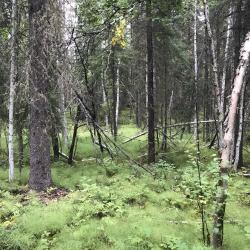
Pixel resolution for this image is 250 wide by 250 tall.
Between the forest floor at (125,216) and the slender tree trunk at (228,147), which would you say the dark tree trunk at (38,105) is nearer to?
the forest floor at (125,216)

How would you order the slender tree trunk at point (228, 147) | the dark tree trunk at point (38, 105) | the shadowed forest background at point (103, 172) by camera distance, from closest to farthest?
the slender tree trunk at point (228, 147) → the shadowed forest background at point (103, 172) → the dark tree trunk at point (38, 105)

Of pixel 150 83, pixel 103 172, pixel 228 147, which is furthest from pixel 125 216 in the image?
pixel 150 83

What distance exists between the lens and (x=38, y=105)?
11758mm

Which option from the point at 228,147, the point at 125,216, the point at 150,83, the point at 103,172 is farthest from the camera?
Answer: the point at 150,83

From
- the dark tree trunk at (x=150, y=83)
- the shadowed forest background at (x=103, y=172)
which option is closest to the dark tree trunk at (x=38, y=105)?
the shadowed forest background at (x=103, y=172)

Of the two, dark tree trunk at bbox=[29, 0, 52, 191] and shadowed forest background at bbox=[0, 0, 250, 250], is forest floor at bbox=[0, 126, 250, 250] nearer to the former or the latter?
shadowed forest background at bbox=[0, 0, 250, 250]

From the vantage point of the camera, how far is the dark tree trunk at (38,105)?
11.4 m

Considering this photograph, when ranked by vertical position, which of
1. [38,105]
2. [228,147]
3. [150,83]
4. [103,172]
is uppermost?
[150,83]

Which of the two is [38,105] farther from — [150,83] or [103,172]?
[150,83]

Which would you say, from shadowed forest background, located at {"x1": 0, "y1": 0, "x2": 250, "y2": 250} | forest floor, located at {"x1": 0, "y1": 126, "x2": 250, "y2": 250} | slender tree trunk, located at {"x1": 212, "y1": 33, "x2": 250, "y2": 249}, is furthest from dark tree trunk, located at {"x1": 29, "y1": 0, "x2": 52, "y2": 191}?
slender tree trunk, located at {"x1": 212, "y1": 33, "x2": 250, "y2": 249}

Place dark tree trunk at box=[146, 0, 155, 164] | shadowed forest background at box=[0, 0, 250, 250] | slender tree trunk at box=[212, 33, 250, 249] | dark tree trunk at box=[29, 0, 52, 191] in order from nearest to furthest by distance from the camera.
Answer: slender tree trunk at box=[212, 33, 250, 249] < shadowed forest background at box=[0, 0, 250, 250] < dark tree trunk at box=[29, 0, 52, 191] < dark tree trunk at box=[146, 0, 155, 164]

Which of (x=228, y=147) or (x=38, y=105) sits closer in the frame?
(x=228, y=147)

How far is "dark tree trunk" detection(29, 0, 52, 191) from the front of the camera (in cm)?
1135

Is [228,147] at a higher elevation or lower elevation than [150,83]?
lower
